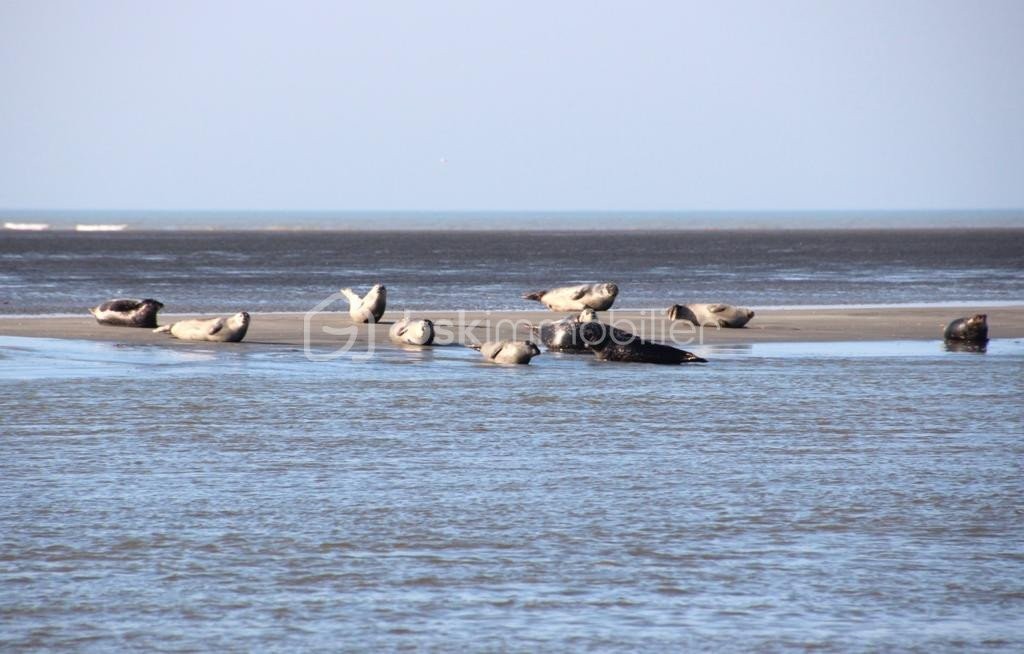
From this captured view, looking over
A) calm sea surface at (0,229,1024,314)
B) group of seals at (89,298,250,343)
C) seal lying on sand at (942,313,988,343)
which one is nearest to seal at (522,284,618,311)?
calm sea surface at (0,229,1024,314)

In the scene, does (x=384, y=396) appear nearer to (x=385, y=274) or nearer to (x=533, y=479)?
(x=533, y=479)

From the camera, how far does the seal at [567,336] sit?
69.2 ft

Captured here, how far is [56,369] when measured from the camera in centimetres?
1847

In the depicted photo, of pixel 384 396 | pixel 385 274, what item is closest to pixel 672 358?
pixel 384 396

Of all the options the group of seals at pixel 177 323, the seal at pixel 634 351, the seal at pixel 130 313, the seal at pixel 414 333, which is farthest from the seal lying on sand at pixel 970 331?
the seal at pixel 130 313

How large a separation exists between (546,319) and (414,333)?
5130mm

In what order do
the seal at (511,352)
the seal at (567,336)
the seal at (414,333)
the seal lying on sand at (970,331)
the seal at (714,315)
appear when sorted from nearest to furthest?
the seal at (511,352) → the seal at (567,336) → the seal at (414,333) → the seal lying on sand at (970,331) → the seal at (714,315)

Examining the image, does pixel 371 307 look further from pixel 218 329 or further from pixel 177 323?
pixel 218 329

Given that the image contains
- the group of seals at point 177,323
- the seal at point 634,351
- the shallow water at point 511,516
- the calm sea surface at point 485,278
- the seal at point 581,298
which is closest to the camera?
the shallow water at point 511,516

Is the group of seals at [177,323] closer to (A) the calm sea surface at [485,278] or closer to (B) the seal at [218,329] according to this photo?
(B) the seal at [218,329]

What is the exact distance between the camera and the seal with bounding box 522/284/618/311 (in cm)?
2795

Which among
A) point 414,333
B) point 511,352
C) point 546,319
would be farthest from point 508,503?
point 546,319

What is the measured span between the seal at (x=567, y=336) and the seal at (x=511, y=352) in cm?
150

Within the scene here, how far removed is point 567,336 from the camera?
21.2 meters
